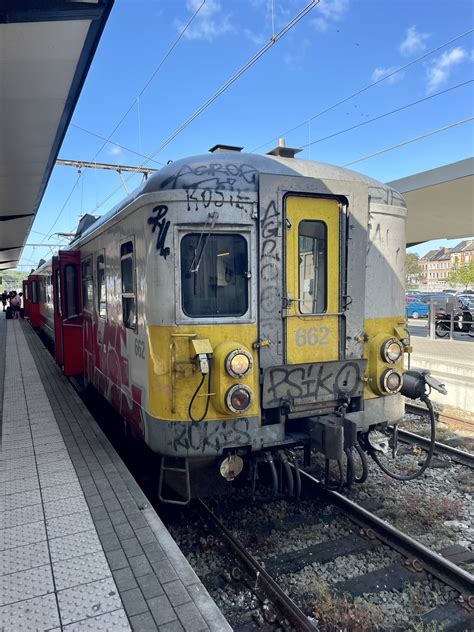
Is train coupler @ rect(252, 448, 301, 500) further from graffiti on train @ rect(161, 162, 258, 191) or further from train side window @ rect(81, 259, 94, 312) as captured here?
train side window @ rect(81, 259, 94, 312)

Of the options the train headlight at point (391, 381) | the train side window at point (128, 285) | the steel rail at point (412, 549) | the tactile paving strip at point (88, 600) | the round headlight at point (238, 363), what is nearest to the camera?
the tactile paving strip at point (88, 600)

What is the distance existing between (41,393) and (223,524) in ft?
20.1

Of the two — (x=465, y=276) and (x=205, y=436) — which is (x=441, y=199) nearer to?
(x=205, y=436)

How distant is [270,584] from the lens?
12.6 feet

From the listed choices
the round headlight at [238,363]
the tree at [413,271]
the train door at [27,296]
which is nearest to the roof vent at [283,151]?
the round headlight at [238,363]

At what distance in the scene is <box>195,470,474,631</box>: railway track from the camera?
3.65 meters

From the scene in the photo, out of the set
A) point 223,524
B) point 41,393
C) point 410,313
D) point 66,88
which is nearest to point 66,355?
point 41,393

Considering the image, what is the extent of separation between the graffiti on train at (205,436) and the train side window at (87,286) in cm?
410

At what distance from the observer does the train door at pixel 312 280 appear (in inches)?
182

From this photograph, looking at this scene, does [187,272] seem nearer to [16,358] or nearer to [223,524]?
[223,524]

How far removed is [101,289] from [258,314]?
335 centimetres

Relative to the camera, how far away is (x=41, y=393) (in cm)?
963

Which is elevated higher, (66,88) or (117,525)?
(66,88)

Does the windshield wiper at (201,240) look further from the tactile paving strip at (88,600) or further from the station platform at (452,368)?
the station platform at (452,368)
